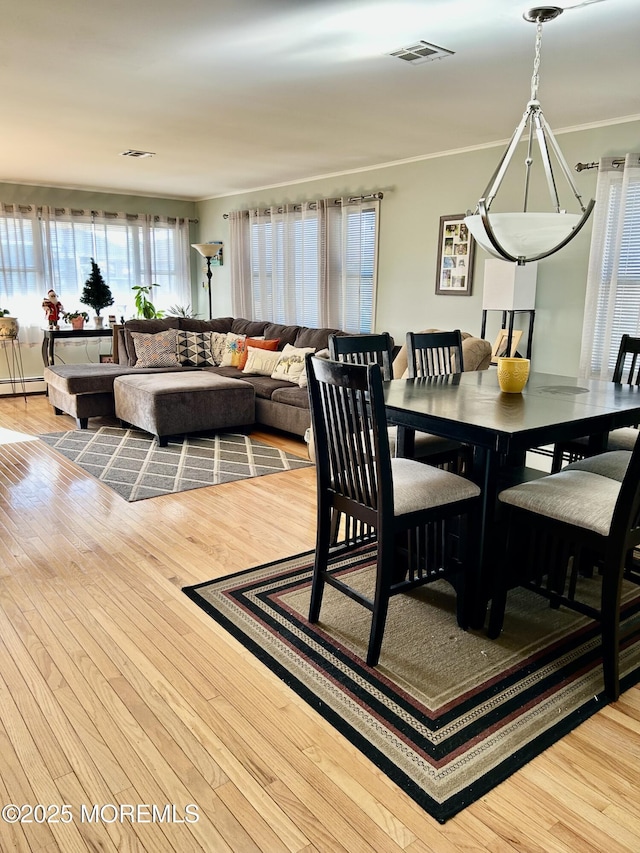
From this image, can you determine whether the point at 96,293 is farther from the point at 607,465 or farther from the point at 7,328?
the point at 607,465

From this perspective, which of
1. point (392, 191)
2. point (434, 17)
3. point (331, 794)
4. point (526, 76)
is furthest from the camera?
point (392, 191)

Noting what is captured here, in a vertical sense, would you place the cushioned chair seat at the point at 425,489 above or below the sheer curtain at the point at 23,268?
below

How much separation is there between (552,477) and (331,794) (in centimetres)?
135

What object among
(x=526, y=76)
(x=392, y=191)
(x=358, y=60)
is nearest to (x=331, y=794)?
(x=358, y=60)

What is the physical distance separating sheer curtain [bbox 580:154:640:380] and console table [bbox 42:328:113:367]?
529cm

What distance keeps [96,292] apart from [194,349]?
1.61 metres

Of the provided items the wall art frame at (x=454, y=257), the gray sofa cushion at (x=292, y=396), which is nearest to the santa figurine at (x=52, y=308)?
the gray sofa cushion at (x=292, y=396)

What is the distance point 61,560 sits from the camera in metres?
2.96

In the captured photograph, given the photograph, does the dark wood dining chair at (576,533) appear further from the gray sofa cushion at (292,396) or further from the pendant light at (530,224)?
the gray sofa cushion at (292,396)

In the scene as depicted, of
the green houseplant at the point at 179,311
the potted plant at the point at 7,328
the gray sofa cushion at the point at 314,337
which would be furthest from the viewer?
the green houseplant at the point at 179,311

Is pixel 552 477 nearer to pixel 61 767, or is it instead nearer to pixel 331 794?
pixel 331 794

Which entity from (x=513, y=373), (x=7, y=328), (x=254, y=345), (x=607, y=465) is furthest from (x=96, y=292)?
(x=607, y=465)

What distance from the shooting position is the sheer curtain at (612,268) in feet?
13.5

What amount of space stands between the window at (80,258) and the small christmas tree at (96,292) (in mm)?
400
